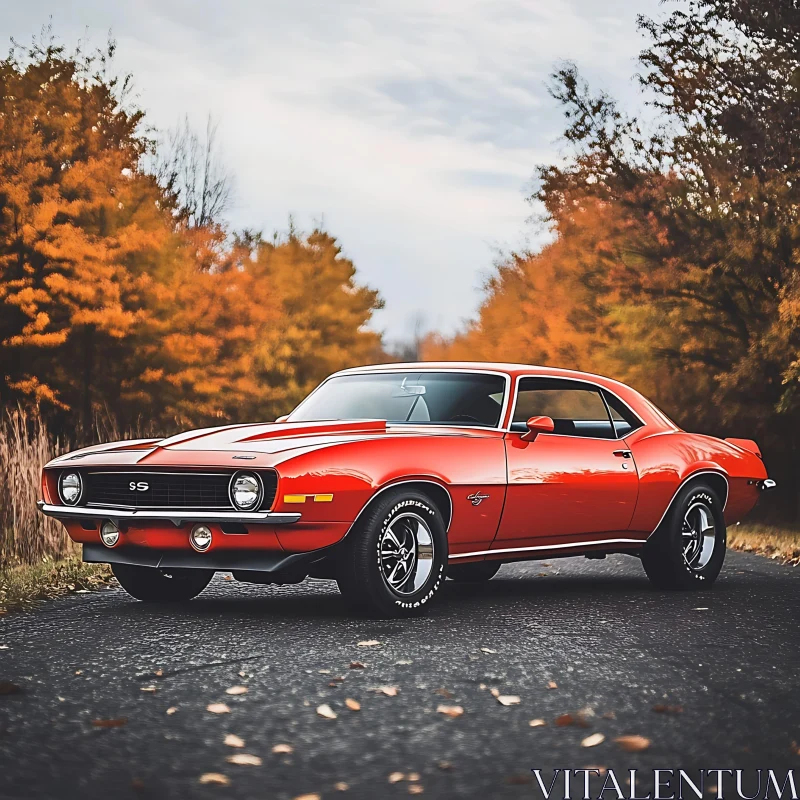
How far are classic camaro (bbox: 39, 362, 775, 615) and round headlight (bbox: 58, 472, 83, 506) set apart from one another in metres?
0.01

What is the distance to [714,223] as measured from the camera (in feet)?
74.7

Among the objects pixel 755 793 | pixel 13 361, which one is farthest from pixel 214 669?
pixel 13 361

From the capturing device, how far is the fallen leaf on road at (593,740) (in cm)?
468

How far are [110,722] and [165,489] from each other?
262 centimetres

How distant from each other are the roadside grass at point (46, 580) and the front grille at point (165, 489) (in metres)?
1.19

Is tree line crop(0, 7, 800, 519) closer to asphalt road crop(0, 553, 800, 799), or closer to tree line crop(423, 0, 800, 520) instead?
tree line crop(423, 0, 800, 520)

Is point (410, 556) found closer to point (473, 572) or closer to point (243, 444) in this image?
point (243, 444)

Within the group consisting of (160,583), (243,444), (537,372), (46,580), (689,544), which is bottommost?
(46,580)

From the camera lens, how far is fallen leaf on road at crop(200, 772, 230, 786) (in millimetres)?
4180

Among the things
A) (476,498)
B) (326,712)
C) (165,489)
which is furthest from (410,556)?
(326,712)

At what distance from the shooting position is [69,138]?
29.9 metres

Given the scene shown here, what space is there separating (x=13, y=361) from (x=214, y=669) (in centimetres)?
2545

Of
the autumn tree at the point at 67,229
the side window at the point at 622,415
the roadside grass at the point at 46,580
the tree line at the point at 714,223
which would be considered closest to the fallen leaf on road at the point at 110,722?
the roadside grass at the point at 46,580

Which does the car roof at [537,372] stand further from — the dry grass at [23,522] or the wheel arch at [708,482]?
the dry grass at [23,522]
